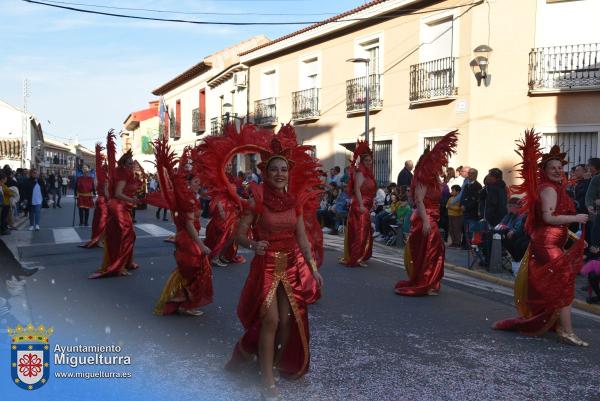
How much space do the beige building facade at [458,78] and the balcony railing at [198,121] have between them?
13.2 m

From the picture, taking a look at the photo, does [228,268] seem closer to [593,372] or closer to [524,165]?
[524,165]

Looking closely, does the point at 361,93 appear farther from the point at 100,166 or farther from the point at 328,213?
the point at 100,166

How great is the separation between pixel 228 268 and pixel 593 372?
19.8 ft

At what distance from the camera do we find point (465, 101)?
15.8m

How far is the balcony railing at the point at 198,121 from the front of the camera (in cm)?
3512

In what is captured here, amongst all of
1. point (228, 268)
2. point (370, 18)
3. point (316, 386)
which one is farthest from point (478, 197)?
point (370, 18)

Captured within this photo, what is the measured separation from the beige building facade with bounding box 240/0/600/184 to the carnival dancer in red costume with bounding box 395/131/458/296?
8.07 metres

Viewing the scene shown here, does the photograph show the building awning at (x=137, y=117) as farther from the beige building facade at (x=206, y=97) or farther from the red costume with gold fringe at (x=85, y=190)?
the red costume with gold fringe at (x=85, y=190)

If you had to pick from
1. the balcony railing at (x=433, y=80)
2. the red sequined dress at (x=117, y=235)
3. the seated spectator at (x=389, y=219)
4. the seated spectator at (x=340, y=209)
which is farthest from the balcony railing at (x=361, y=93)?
the red sequined dress at (x=117, y=235)

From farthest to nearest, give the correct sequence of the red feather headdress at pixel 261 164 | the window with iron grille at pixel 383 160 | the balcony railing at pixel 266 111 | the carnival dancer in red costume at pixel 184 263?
the balcony railing at pixel 266 111
the window with iron grille at pixel 383 160
the carnival dancer in red costume at pixel 184 263
the red feather headdress at pixel 261 164

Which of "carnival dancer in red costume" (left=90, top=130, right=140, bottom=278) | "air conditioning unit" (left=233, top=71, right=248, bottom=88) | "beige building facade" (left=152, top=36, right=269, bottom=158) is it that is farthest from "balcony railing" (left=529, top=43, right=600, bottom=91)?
"air conditioning unit" (left=233, top=71, right=248, bottom=88)

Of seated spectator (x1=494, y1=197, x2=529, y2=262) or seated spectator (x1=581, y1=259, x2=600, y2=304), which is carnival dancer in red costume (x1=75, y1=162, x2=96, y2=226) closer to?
seated spectator (x1=494, y1=197, x2=529, y2=262)

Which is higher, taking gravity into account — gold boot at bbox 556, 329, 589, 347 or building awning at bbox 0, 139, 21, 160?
building awning at bbox 0, 139, 21, 160

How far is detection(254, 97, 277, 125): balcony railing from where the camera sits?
2577 cm
